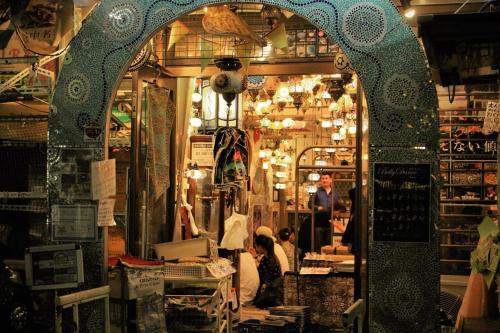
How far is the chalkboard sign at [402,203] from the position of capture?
17.5 ft

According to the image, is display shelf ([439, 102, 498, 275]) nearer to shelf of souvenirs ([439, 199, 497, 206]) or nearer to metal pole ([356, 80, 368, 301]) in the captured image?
shelf of souvenirs ([439, 199, 497, 206])

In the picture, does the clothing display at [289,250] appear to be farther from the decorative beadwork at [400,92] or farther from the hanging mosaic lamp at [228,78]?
the decorative beadwork at [400,92]

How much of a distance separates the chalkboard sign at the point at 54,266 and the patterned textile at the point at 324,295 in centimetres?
376

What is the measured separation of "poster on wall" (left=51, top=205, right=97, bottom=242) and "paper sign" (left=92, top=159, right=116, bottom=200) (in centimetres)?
13

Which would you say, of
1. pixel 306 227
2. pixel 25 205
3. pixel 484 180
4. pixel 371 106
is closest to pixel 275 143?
pixel 306 227

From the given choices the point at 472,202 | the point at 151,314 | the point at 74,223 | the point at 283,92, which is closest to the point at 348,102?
the point at 283,92

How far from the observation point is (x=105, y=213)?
5914mm

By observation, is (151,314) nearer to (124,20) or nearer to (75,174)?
(75,174)

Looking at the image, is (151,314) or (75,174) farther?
(151,314)

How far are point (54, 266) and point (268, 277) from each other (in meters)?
7.23

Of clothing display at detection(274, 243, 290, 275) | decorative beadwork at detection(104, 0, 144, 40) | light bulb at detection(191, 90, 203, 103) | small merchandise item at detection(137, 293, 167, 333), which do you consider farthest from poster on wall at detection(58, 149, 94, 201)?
clothing display at detection(274, 243, 290, 275)

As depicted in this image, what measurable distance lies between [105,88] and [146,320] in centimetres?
226

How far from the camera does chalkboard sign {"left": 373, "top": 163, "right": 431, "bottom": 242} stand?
5340 mm

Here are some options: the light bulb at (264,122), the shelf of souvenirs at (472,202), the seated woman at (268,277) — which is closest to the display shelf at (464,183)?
the shelf of souvenirs at (472,202)
